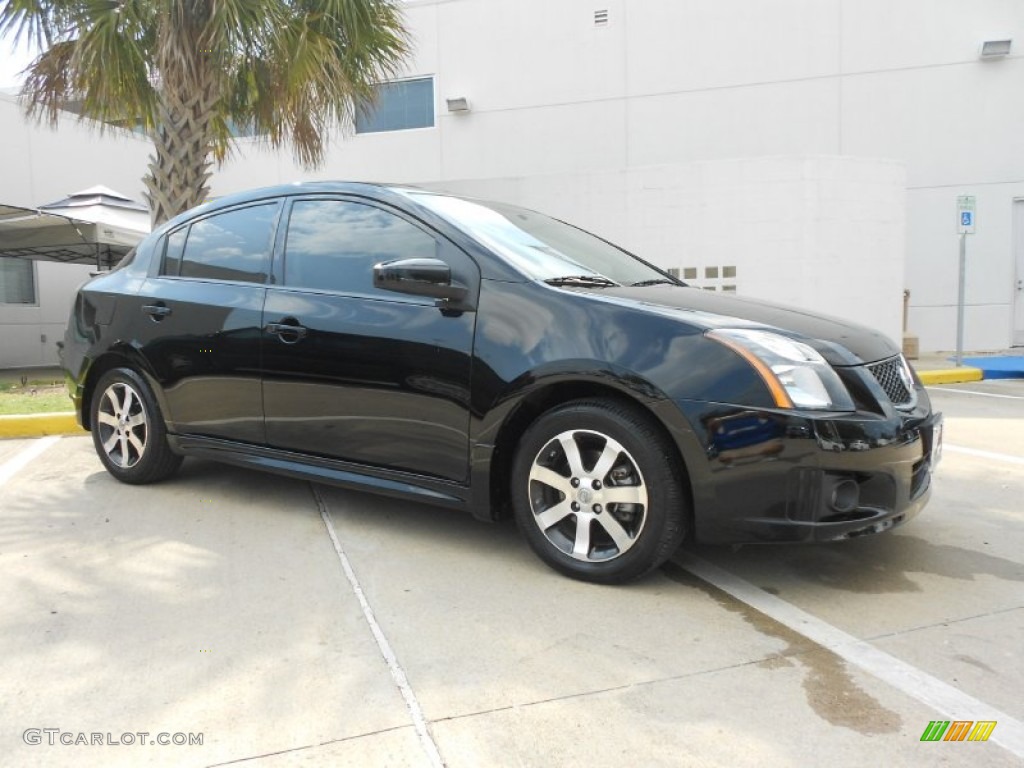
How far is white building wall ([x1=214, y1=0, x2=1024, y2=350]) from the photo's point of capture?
44.2ft

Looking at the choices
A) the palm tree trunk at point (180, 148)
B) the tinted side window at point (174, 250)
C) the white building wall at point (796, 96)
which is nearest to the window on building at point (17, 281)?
the palm tree trunk at point (180, 148)

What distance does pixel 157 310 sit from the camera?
447 centimetres

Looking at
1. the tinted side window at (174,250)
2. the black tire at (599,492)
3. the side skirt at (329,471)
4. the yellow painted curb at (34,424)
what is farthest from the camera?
the yellow painted curb at (34,424)

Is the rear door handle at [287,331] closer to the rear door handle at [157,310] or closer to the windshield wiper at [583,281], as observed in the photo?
the rear door handle at [157,310]

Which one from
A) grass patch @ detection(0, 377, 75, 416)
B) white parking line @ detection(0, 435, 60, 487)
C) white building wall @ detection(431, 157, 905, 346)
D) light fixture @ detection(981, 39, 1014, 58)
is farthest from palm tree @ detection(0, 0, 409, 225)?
light fixture @ detection(981, 39, 1014, 58)

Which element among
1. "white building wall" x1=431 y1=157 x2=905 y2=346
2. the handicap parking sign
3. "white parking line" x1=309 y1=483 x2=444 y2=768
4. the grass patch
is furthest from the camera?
"white building wall" x1=431 y1=157 x2=905 y2=346

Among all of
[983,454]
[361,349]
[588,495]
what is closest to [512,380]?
[588,495]

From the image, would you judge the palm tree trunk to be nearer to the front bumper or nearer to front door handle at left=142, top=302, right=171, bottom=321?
front door handle at left=142, top=302, right=171, bottom=321

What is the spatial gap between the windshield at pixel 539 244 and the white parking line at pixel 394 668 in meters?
1.50

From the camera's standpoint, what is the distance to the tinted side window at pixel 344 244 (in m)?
3.75

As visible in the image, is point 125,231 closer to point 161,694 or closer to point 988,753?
point 161,694

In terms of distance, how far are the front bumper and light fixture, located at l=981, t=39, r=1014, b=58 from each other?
43.5ft

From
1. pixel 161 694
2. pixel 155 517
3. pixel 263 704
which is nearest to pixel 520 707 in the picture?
pixel 263 704

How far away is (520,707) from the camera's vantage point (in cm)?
236
